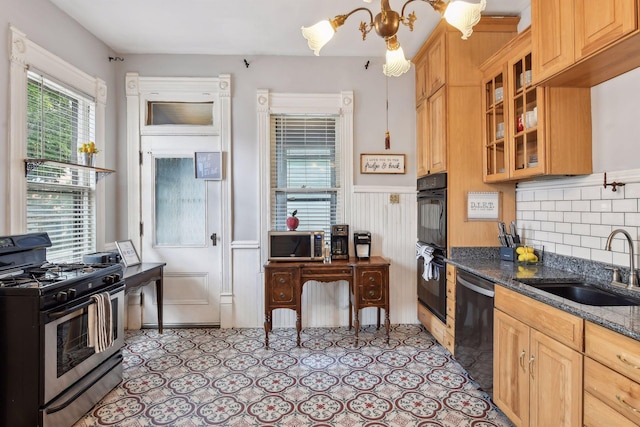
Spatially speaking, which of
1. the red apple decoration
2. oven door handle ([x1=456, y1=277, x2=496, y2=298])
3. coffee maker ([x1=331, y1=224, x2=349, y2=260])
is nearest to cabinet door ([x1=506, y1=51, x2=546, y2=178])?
oven door handle ([x1=456, y1=277, x2=496, y2=298])

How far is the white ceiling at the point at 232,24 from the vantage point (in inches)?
108

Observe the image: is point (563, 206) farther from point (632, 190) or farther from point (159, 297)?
point (159, 297)

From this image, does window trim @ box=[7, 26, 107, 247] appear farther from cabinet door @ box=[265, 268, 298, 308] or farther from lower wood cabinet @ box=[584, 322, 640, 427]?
lower wood cabinet @ box=[584, 322, 640, 427]

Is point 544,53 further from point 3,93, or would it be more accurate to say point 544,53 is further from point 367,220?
point 3,93

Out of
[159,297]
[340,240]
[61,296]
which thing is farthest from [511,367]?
[159,297]

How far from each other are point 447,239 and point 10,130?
11.4ft

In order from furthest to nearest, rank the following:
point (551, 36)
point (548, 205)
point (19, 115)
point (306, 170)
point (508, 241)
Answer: point (306, 170) → point (508, 241) → point (548, 205) → point (19, 115) → point (551, 36)

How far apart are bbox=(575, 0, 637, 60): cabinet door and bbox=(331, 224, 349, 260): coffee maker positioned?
2.25m

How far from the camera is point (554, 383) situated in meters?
1.55

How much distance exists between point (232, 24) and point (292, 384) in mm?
3176

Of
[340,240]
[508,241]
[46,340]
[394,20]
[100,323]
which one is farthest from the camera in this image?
[340,240]

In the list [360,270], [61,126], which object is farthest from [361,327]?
[61,126]

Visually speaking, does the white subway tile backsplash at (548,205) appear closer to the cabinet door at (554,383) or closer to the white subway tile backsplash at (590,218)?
the white subway tile backsplash at (590,218)

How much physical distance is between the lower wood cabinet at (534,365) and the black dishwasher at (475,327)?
3.4 inches
